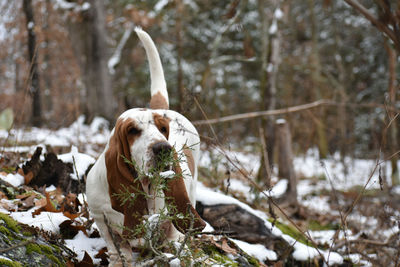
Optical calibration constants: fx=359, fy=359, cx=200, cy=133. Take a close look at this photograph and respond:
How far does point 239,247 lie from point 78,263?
1240mm

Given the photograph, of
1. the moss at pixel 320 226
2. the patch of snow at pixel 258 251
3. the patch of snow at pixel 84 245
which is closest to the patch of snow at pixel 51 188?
the patch of snow at pixel 84 245

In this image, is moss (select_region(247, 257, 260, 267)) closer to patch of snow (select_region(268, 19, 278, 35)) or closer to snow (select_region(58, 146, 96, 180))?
snow (select_region(58, 146, 96, 180))

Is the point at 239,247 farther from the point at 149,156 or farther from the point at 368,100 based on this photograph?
the point at 368,100

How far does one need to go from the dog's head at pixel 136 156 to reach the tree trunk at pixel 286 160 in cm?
348

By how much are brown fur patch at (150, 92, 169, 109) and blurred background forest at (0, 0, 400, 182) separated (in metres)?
1.32

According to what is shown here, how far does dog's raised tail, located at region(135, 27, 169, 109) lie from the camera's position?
2699 millimetres

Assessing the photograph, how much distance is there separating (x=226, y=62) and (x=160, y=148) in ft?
43.2

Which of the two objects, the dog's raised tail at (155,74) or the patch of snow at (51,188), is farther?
the patch of snow at (51,188)

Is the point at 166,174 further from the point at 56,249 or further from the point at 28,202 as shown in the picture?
the point at 28,202

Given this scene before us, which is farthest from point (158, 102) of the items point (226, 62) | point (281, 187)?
point (226, 62)

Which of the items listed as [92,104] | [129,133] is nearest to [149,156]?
[129,133]

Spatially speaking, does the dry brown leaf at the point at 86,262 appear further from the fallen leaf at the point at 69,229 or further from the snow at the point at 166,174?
the snow at the point at 166,174

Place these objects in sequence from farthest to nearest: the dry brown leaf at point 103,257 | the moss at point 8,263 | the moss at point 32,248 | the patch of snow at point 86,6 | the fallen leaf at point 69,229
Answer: the patch of snow at point 86,6 → the fallen leaf at point 69,229 → the dry brown leaf at point 103,257 → the moss at point 32,248 → the moss at point 8,263

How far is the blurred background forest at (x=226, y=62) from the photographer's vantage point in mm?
6422
